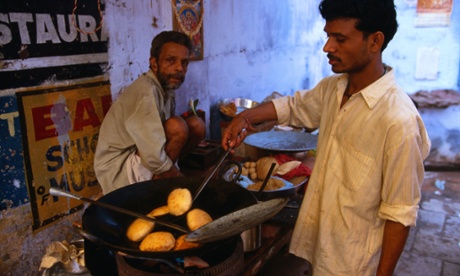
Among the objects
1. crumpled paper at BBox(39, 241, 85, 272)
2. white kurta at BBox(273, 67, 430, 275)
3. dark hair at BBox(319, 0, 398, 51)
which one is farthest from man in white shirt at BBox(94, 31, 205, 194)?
dark hair at BBox(319, 0, 398, 51)

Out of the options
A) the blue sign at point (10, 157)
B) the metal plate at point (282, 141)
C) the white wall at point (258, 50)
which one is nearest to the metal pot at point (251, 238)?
the metal plate at point (282, 141)

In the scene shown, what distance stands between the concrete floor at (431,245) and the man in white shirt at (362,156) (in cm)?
157

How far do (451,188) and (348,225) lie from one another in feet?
16.6

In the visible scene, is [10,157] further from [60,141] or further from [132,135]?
[132,135]

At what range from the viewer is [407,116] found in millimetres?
1689

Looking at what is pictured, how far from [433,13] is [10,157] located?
913 centimetres

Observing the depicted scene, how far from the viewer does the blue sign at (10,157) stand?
8.42 feet

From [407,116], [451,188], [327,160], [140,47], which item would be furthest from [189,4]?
[451,188]

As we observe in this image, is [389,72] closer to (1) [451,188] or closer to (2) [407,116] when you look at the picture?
(2) [407,116]

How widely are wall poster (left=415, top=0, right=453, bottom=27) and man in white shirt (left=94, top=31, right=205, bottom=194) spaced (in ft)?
24.6

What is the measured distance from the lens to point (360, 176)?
1.84 metres

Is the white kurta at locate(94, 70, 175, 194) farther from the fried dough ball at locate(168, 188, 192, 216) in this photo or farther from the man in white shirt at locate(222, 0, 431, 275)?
the man in white shirt at locate(222, 0, 431, 275)

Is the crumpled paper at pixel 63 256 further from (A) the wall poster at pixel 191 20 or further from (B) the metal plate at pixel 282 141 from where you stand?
(A) the wall poster at pixel 191 20

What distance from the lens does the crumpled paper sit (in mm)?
2568
